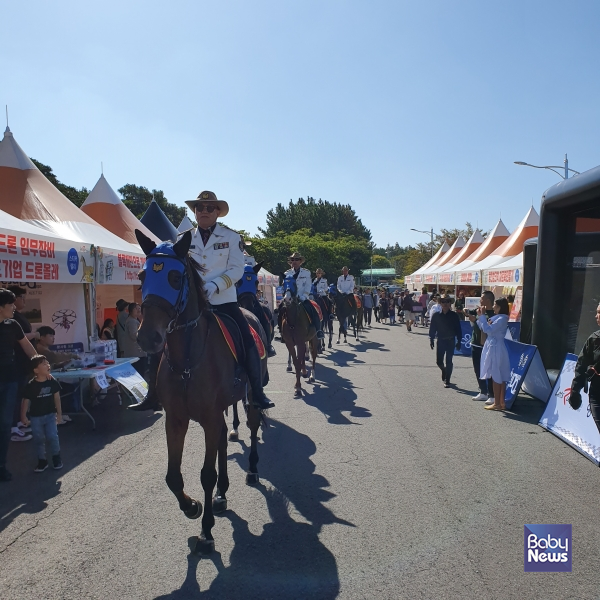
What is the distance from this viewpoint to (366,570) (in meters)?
3.45

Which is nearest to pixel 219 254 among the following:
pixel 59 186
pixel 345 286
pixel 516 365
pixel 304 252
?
pixel 516 365

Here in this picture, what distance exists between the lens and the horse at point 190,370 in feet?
11.7

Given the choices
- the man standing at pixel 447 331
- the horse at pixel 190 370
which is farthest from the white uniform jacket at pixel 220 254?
the man standing at pixel 447 331

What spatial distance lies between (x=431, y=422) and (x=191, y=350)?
4.80 meters

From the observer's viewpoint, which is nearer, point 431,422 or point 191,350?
point 191,350

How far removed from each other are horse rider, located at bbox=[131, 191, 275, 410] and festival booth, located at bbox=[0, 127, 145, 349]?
11.7 ft

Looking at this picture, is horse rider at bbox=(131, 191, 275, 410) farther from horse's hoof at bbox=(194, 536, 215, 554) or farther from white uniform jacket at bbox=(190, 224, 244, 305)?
horse's hoof at bbox=(194, 536, 215, 554)

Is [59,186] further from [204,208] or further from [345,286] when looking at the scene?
[204,208]

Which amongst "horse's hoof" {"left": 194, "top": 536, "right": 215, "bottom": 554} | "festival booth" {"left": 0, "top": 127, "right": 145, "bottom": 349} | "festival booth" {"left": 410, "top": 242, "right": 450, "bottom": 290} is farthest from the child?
"festival booth" {"left": 410, "top": 242, "right": 450, "bottom": 290}

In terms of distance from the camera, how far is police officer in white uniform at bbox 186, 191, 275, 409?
176 inches

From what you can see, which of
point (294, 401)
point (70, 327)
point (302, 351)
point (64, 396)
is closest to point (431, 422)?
point (294, 401)

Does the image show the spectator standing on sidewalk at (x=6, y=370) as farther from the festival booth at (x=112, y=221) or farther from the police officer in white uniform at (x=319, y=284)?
the police officer in white uniform at (x=319, y=284)

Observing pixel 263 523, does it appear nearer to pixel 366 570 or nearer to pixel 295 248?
pixel 366 570

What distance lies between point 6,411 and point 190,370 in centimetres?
296
